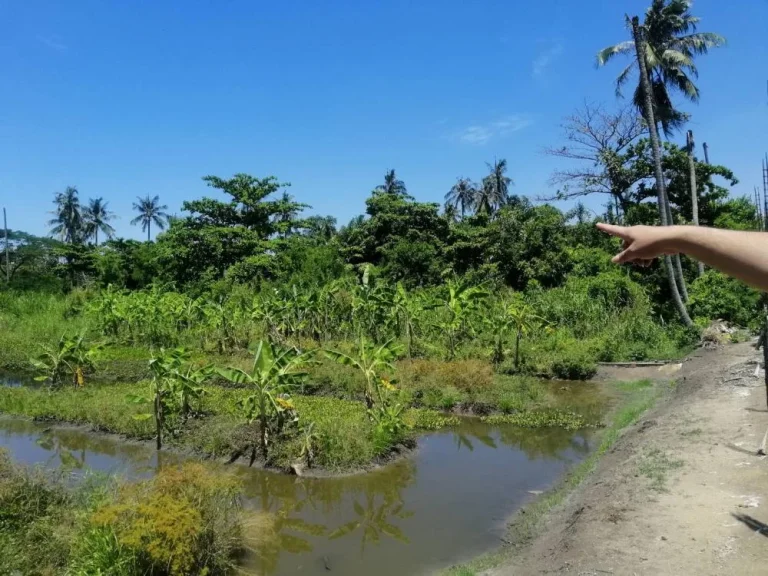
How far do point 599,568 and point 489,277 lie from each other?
2114 centimetres

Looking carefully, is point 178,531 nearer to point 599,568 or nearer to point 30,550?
point 30,550

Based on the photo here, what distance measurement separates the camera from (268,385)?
28.3 ft

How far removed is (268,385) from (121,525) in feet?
12.8

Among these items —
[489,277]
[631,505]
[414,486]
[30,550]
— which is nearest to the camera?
[30,550]

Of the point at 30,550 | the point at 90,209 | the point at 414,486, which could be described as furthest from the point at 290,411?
the point at 90,209

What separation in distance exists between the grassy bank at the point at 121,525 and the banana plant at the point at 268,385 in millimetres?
2631

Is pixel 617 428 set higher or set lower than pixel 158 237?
lower

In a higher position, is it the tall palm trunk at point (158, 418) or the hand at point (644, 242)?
the hand at point (644, 242)

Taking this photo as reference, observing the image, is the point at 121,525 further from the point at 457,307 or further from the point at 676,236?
the point at 457,307

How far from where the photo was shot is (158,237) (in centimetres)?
3428

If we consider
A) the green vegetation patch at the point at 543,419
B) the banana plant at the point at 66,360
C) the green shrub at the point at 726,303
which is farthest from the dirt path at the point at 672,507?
the banana plant at the point at 66,360

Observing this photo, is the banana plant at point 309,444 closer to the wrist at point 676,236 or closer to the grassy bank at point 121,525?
the grassy bank at point 121,525

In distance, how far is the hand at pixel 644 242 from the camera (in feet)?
4.45

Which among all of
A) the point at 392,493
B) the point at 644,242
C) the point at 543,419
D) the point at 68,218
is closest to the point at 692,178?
the point at 543,419
